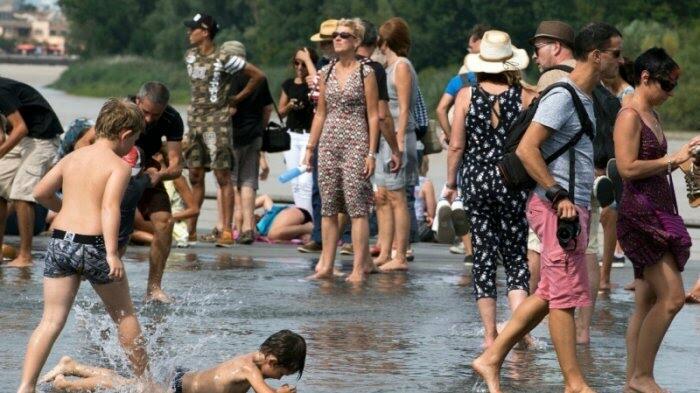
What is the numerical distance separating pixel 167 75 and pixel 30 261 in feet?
252

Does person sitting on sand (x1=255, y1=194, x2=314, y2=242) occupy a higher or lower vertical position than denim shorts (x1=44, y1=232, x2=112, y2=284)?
lower

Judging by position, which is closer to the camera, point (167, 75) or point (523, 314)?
point (523, 314)

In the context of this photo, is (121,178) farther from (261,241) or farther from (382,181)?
(261,241)

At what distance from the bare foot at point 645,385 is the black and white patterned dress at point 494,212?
1135mm

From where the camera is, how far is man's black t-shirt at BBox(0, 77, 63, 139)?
39.3 ft

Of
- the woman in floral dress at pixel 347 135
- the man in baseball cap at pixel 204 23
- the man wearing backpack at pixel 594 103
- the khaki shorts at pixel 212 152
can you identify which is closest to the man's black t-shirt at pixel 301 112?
the khaki shorts at pixel 212 152

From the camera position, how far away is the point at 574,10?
63688mm

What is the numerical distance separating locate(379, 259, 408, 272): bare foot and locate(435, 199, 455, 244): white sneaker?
2.11 m

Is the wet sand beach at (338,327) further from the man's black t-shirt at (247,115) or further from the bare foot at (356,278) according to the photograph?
the man's black t-shirt at (247,115)

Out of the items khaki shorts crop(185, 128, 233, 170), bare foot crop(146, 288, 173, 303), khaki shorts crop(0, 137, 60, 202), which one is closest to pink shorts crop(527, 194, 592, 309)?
bare foot crop(146, 288, 173, 303)

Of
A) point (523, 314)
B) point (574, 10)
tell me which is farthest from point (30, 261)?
point (574, 10)

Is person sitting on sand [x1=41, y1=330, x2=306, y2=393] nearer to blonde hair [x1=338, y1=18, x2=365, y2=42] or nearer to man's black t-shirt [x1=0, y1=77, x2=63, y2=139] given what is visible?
blonde hair [x1=338, y1=18, x2=365, y2=42]

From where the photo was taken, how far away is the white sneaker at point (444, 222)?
1016 centimetres

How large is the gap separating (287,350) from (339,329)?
2483 mm
